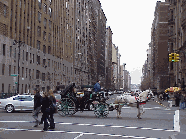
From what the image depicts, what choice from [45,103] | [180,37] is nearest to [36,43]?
[180,37]

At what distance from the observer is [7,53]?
49156 mm

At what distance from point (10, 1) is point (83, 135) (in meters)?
42.8

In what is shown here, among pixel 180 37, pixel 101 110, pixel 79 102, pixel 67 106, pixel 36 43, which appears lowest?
pixel 101 110

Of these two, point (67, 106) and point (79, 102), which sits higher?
point (79, 102)

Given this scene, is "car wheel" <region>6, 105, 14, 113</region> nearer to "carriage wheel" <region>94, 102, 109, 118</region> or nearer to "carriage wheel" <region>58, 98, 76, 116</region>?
"carriage wheel" <region>58, 98, 76, 116</region>

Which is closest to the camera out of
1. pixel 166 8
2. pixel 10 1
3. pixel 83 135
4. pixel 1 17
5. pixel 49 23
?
pixel 83 135

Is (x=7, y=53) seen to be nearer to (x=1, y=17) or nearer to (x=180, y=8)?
(x=1, y=17)

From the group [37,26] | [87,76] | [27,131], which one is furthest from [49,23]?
[27,131]

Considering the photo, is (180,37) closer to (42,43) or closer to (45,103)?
(42,43)

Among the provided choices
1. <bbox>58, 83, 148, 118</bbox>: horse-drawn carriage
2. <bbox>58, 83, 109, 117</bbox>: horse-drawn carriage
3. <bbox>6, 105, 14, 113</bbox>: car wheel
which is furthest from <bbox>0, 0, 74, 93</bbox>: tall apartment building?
<bbox>58, 83, 148, 118</bbox>: horse-drawn carriage

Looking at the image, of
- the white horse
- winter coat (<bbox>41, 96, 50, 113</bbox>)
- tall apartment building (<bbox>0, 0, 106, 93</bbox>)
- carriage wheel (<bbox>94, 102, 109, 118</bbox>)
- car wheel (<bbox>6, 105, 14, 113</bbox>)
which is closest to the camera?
winter coat (<bbox>41, 96, 50, 113</bbox>)

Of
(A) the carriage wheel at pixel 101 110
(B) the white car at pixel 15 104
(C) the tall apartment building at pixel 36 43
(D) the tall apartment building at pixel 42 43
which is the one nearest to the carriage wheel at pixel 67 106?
(A) the carriage wheel at pixel 101 110

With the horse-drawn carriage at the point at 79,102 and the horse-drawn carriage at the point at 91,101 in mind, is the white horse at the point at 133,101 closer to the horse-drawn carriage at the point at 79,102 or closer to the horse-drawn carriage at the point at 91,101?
the horse-drawn carriage at the point at 91,101

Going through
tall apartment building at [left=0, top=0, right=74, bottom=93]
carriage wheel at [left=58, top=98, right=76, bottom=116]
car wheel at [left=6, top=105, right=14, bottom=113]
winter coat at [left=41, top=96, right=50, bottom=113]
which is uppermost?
tall apartment building at [left=0, top=0, right=74, bottom=93]
